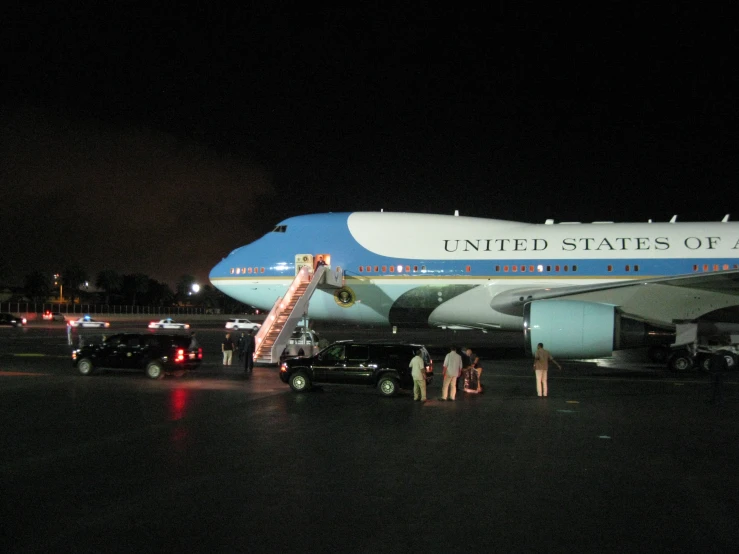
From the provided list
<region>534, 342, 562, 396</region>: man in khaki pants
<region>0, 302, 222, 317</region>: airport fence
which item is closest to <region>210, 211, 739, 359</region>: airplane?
<region>534, 342, 562, 396</region>: man in khaki pants

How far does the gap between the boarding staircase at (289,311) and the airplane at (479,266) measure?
0.54 m

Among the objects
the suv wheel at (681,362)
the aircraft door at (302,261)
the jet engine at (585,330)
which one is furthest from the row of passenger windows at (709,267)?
the aircraft door at (302,261)

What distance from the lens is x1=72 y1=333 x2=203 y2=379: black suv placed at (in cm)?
1905

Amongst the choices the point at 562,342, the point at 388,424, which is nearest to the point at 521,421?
the point at 388,424

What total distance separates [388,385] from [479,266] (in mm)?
8619

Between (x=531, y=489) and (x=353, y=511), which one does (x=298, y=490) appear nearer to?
(x=353, y=511)

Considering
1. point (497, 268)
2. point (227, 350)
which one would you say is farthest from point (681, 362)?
point (227, 350)

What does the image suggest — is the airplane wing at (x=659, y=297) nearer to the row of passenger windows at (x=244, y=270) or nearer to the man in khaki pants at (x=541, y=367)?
the man in khaki pants at (x=541, y=367)

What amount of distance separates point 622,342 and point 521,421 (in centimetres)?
801

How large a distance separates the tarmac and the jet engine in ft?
10.2

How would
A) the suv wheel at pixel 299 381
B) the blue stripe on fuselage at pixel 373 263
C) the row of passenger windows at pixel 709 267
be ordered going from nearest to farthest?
the suv wheel at pixel 299 381 < the row of passenger windows at pixel 709 267 < the blue stripe on fuselage at pixel 373 263

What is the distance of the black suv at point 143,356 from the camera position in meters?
19.0

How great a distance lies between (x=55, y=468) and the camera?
27.3 ft

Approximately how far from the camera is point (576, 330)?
18562 mm
